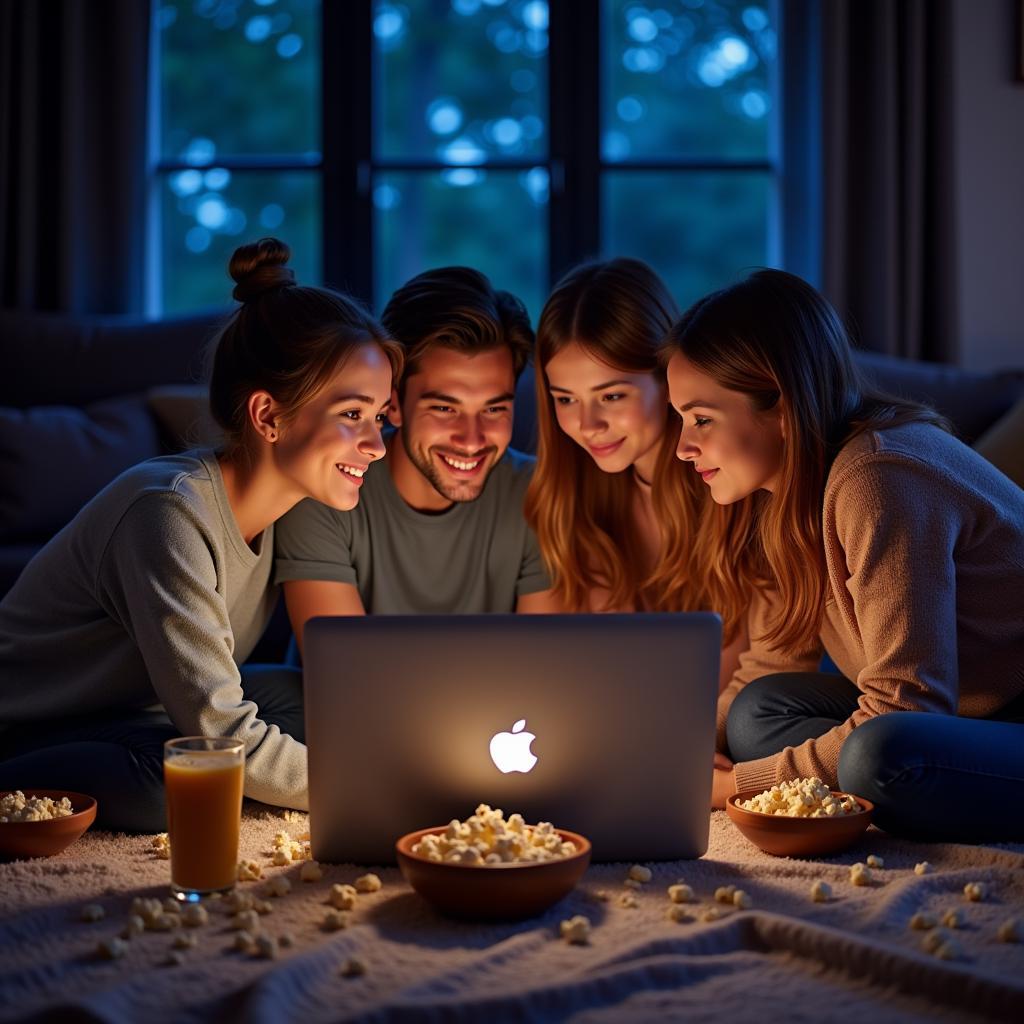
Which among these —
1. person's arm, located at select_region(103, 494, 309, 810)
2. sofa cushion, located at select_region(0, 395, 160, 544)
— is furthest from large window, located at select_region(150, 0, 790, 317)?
person's arm, located at select_region(103, 494, 309, 810)

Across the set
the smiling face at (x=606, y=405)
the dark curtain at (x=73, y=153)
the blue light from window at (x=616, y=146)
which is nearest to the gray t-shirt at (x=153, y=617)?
the smiling face at (x=606, y=405)

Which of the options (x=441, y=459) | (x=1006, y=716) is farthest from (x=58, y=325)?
(x=1006, y=716)

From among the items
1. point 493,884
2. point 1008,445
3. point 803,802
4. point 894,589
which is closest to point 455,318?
point 894,589

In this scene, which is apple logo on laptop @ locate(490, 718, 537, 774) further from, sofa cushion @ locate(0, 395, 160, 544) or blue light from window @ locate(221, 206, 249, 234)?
blue light from window @ locate(221, 206, 249, 234)

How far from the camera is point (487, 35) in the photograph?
13.4ft

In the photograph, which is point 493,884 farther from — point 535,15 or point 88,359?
point 535,15

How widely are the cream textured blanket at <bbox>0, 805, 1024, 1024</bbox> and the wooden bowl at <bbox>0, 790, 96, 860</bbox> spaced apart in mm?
70

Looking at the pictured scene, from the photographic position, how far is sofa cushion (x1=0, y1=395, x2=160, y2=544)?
2992mm

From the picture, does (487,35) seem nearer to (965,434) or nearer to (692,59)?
(692,59)

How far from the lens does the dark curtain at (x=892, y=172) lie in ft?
12.5

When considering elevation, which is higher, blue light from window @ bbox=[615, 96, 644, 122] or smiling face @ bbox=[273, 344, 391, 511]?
blue light from window @ bbox=[615, 96, 644, 122]

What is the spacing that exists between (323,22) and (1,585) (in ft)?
7.10

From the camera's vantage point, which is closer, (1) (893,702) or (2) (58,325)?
(1) (893,702)

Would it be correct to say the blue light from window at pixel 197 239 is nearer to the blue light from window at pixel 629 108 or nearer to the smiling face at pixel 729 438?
the blue light from window at pixel 629 108
